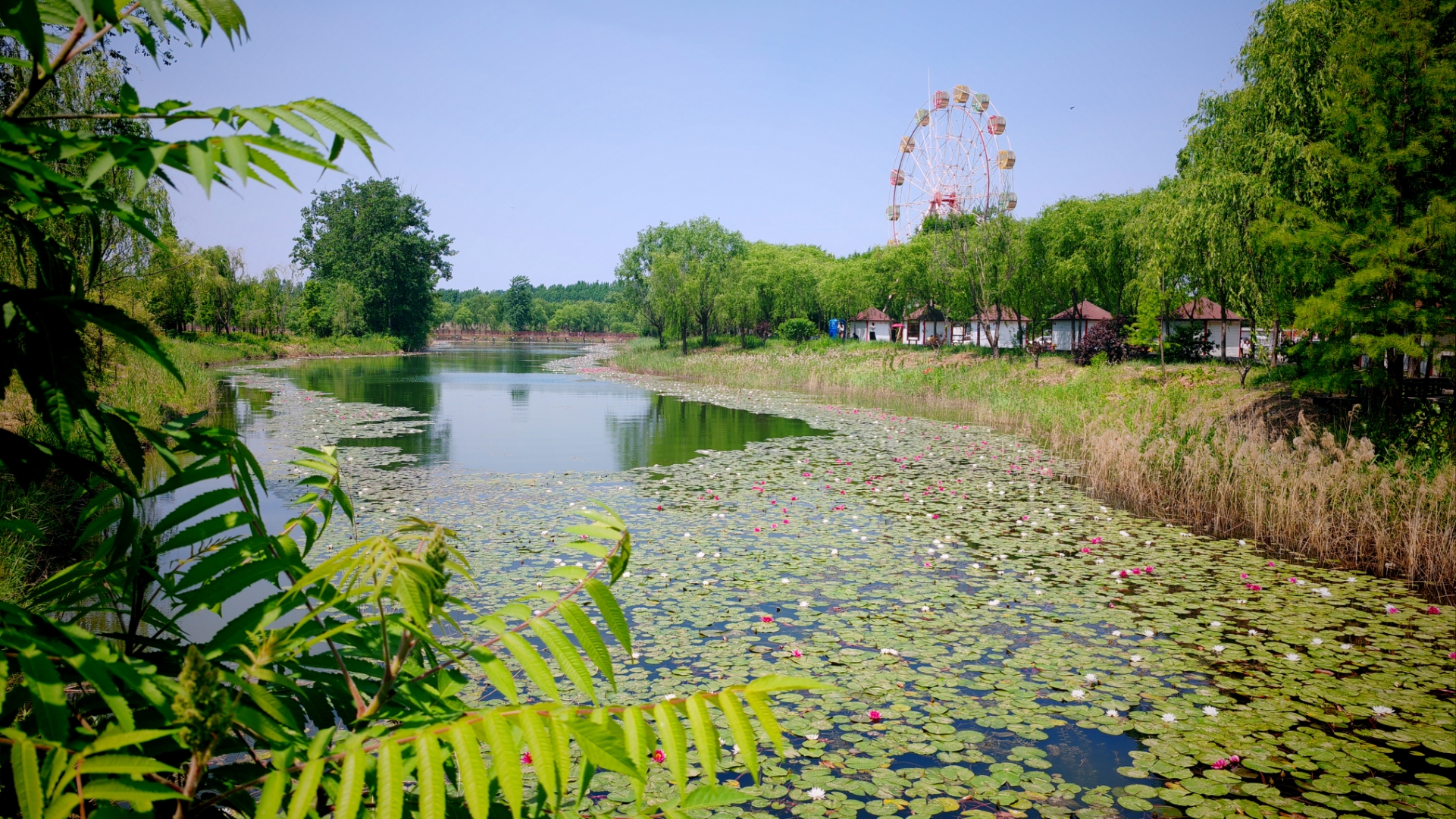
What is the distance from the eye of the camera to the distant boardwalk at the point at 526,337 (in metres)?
116

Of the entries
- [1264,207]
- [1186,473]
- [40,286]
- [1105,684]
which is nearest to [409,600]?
[40,286]

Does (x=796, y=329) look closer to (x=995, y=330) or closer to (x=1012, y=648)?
(x=995, y=330)

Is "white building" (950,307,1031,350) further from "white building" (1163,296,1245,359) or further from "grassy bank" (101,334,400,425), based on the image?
"grassy bank" (101,334,400,425)

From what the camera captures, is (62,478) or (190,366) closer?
(62,478)

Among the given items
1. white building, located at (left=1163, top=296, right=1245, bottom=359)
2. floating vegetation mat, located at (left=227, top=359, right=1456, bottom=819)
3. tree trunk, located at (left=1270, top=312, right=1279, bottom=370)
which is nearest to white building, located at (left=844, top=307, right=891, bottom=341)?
white building, located at (left=1163, top=296, right=1245, bottom=359)

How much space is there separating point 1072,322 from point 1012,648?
5220 centimetres

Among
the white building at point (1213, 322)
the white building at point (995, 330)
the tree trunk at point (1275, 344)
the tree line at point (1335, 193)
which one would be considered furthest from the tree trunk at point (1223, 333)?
the white building at point (995, 330)

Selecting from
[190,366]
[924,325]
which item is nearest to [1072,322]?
[924,325]

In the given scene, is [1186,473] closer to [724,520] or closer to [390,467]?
[724,520]

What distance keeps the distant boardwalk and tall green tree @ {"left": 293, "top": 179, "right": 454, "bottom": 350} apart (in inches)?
1329

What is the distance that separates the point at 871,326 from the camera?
7975 centimetres

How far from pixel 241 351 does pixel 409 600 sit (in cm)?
5321

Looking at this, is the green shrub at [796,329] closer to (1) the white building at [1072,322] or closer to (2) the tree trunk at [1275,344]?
(1) the white building at [1072,322]

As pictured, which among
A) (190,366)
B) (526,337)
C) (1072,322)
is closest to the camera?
(190,366)
